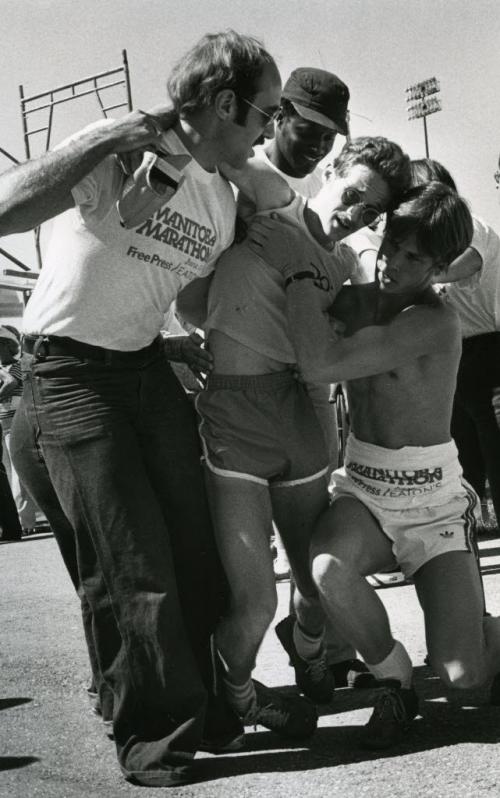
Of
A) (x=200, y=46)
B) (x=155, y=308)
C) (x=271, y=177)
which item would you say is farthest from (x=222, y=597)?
(x=200, y=46)

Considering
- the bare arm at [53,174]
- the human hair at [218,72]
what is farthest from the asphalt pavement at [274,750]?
the human hair at [218,72]

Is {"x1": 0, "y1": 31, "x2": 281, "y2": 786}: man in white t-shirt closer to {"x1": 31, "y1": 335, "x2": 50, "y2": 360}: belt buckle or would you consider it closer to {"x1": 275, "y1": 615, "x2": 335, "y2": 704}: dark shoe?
{"x1": 31, "y1": 335, "x2": 50, "y2": 360}: belt buckle

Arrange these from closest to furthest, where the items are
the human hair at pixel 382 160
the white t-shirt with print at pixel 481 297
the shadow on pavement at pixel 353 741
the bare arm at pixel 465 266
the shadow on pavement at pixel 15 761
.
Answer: the shadow on pavement at pixel 353 741 < the shadow on pavement at pixel 15 761 < the human hair at pixel 382 160 < the bare arm at pixel 465 266 < the white t-shirt with print at pixel 481 297

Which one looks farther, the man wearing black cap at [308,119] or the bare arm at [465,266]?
the bare arm at [465,266]

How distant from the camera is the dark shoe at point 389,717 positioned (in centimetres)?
341

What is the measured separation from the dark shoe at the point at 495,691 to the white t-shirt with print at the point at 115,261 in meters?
1.56

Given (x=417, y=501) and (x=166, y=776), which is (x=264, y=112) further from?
(x=166, y=776)

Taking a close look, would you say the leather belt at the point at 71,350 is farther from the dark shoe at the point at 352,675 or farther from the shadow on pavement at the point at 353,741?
the dark shoe at the point at 352,675

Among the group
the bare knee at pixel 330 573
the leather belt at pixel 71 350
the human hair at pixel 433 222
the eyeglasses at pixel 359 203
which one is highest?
the eyeglasses at pixel 359 203

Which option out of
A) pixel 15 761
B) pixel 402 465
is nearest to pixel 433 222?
pixel 402 465

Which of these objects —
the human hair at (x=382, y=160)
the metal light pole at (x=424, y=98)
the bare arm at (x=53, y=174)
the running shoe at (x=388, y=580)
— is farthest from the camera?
the metal light pole at (x=424, y=98)

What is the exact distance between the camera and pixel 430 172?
166 inches

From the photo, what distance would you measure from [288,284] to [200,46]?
2.51ft

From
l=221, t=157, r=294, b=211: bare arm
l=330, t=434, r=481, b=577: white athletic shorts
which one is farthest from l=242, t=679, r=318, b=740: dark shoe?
l=221, t=157, r=294, b=211: bare arm
